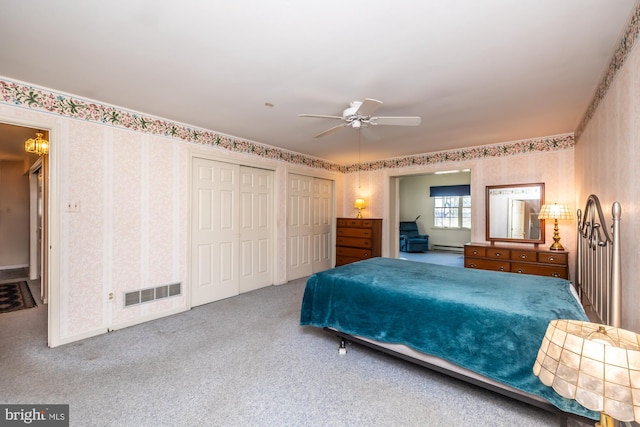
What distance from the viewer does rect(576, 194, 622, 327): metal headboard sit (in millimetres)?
1458

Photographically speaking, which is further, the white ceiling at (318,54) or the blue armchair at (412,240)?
the blue armchair at (412,240)

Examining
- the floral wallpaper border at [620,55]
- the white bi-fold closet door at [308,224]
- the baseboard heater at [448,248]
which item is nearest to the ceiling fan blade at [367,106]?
the floral wallpaper border at [620,55]

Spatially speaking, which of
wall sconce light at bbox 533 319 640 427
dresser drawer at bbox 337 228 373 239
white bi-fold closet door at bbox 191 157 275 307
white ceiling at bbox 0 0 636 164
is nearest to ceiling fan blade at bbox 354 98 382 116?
white ceiling at bbox 0 0 636 164

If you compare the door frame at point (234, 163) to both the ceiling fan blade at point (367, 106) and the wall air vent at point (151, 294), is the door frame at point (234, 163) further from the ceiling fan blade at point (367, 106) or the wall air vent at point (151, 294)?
the ceiling fan blade at point (367, 106)

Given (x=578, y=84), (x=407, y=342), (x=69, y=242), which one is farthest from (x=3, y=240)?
(x=578, y=84)

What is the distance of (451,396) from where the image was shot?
1.95 metres

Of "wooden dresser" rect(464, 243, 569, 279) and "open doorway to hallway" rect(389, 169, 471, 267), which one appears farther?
"open doorway to hallway" rect(389, 169, 471, 267)

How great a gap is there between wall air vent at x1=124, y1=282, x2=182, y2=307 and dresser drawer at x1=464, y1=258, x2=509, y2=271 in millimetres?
4035

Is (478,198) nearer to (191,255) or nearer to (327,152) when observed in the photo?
(327,152)

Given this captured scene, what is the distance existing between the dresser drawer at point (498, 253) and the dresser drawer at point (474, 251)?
0.06 meters

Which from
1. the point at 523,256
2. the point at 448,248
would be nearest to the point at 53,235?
the point at 523,256

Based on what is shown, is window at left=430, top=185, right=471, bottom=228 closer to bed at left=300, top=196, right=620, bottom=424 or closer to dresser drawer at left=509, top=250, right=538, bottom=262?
dresser drawer at left=509, top=250, right=538, bottom=262

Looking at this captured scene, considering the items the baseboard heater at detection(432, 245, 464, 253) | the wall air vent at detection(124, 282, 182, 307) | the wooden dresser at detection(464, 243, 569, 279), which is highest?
the wooden dresser at detection(464, 243, 569, 279)

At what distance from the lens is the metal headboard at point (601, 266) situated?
146cm
